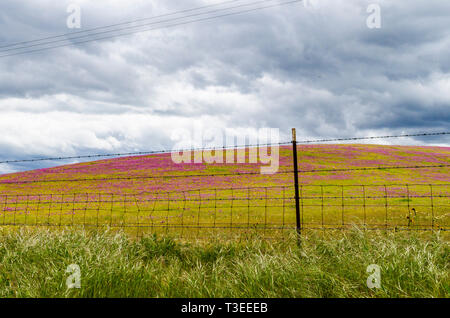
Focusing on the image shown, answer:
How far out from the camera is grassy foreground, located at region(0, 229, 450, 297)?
540 centimetres

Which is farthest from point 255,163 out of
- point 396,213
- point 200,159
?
point 396,213

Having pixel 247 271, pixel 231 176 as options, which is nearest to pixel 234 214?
pixel 247 271

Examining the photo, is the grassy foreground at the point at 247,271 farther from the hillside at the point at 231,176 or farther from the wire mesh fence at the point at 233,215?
the hillside at the point at 231,176

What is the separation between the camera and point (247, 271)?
5930 mm

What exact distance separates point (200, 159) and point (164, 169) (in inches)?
396

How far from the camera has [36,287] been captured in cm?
558

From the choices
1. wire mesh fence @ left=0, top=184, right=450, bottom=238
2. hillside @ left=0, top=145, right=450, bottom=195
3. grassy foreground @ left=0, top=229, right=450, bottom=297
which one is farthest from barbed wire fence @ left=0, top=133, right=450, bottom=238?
grassy foreground @ left=0, top=229, right=450, bottom=297

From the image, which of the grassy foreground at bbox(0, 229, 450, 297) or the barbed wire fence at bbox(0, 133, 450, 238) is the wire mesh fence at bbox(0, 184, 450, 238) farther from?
the grassy foreground at bbox(0, 229, 450, 297)

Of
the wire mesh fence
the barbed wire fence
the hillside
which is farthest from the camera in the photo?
the hillside

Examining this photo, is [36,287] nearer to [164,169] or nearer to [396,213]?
[396,213]

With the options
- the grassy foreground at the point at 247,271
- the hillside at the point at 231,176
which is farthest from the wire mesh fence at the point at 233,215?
the grassy foreground at the point at 247,271

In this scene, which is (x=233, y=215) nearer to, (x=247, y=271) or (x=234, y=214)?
(x=234, y=214)
